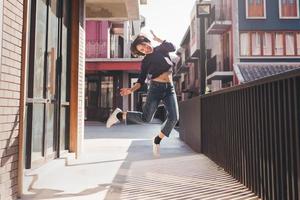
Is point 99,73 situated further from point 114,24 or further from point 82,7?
point 82,7

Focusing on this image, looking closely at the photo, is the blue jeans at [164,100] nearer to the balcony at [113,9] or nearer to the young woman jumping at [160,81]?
the young woman jumping at [160,81]

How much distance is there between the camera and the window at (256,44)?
23.9 m

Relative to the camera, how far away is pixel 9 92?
3174 mm

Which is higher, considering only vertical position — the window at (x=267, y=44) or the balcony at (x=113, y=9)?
the window at (x=267, y=44)

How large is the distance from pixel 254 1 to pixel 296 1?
9.71ft

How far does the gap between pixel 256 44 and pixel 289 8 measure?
139 inches

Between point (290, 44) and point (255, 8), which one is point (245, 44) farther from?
point (290, 44)

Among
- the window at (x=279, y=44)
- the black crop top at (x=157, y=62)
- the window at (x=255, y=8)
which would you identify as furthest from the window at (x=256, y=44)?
the black crop top at (x=157, y=62)

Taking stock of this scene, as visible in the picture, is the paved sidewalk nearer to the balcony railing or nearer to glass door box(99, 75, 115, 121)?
the balcony railing

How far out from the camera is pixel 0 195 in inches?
116

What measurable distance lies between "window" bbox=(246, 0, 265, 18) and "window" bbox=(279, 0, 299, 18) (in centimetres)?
131

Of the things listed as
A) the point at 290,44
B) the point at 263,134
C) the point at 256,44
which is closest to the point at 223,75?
the point at 256,44

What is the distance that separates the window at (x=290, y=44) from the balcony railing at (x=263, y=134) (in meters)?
20.4

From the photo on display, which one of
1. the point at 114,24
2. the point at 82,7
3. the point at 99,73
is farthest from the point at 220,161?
the point at 114,24
